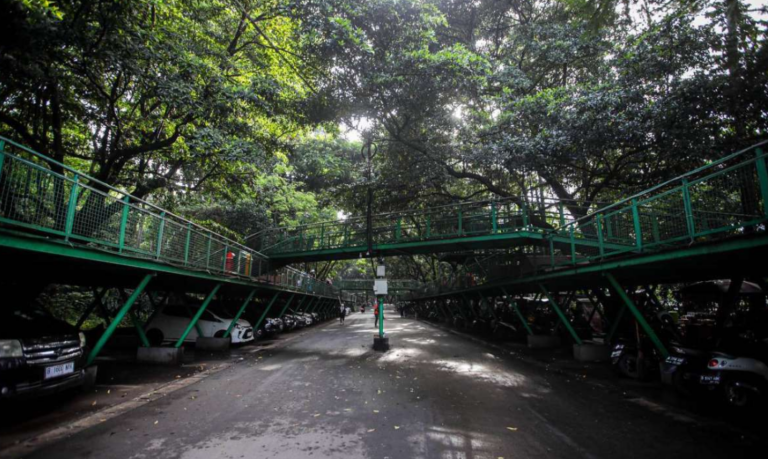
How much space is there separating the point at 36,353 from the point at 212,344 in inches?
321

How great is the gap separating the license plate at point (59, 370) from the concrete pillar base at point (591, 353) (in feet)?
38.3

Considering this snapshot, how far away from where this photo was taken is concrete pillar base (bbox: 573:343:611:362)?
35.1ft

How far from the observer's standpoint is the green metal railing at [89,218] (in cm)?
498

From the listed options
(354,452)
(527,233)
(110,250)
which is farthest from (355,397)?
(527,233)

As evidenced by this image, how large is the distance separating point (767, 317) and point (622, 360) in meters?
4.36

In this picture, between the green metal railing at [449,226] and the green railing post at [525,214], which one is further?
the green metal railing at [449,226]

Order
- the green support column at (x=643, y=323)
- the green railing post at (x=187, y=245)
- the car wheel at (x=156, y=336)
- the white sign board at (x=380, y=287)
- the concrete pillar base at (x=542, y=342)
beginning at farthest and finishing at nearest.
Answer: the concrete pillar base at (x=542, y=342)
the white sign board at (x=380, y=287)
the car wheel at (x=156, y=336)
the green railing post at (x=187, y=245)
the green support column at (x=643, y=323)

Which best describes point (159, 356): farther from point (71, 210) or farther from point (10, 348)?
point (71, 210)

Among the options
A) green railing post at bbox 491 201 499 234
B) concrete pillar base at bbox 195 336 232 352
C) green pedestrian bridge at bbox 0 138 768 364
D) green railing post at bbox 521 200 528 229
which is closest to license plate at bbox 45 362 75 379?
green pedestrian bridge at bbox 0 138 768 364

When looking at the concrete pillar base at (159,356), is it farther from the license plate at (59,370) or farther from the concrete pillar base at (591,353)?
the concrete pillar base at (591,353)

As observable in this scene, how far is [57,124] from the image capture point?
979 centimetres

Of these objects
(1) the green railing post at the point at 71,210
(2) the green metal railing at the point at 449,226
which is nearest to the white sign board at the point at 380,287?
(2) the green metal railing at the point at 449,226

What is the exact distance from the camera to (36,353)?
5145 millimetres

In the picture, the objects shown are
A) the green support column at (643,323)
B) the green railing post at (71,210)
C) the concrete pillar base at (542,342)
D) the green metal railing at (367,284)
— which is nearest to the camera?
the green railing post at (71,210)
